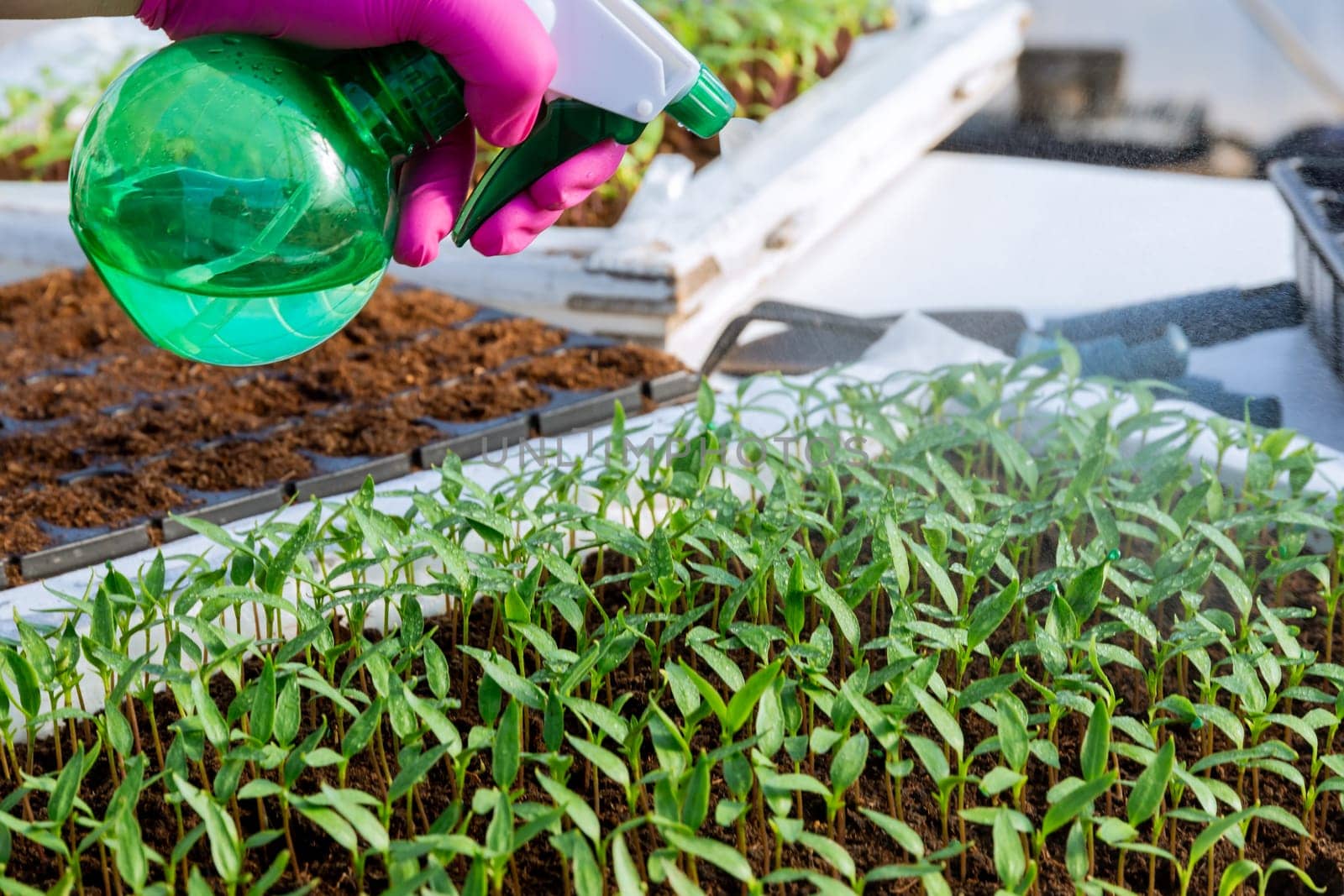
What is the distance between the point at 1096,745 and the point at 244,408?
1092 millimetres

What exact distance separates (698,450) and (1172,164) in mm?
1760

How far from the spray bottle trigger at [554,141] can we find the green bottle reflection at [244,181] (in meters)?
0.07

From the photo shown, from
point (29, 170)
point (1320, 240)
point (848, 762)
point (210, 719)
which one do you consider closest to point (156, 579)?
point (210, 719)

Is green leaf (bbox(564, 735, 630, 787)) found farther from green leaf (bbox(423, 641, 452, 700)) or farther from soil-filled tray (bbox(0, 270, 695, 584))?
soil-filled tray (bbox(0, 270, 695, 584))

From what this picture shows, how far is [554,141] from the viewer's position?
0.85 metres

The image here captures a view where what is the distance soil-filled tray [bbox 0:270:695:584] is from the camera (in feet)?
4.46

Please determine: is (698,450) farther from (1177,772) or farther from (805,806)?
(1177,772)

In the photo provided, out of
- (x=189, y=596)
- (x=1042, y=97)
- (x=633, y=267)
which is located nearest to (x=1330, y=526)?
(x=189, y=596)

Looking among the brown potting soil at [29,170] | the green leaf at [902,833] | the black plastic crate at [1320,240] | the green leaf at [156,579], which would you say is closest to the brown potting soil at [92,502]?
the green leaf at [156,579]

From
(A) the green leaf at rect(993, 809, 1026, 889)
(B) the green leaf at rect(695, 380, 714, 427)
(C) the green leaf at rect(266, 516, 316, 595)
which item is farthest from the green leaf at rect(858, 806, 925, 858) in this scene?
(B) the green leaf at rect(695, 380, 714, 427)

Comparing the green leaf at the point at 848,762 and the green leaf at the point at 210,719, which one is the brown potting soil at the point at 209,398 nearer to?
the green leaf at the point at 210,719

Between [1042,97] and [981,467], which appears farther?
[1042,97]

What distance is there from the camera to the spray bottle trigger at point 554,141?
2.77ft

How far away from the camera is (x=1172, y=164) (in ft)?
8.66
